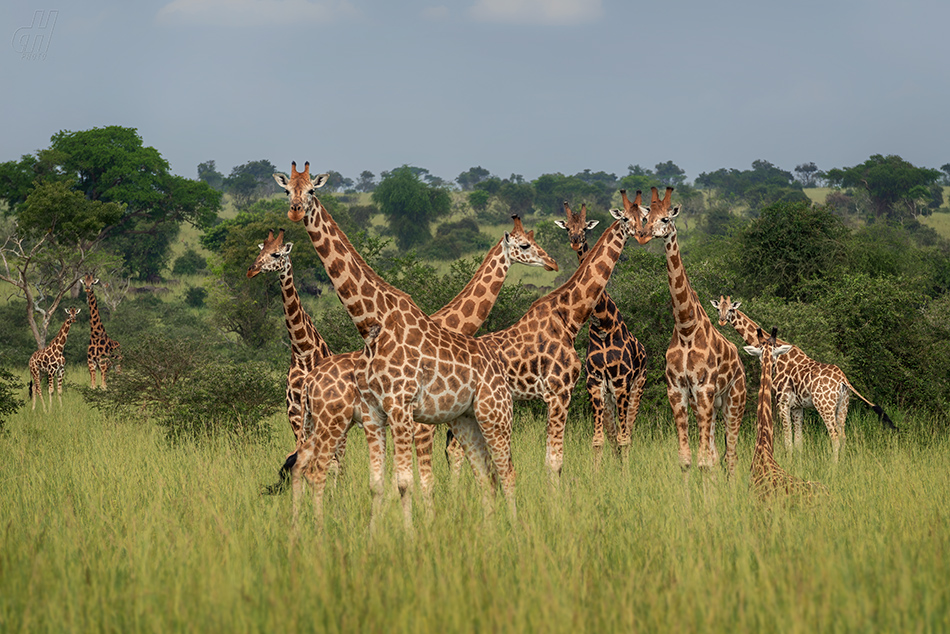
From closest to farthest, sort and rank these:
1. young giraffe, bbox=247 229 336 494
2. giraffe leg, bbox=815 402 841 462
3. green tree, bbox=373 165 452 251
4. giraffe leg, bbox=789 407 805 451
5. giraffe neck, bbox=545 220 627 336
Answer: young giraffe, bbox=247 229 336 494
giraffe neck, bbox=545 220 627 336
giraffe leg, bbox=815 402 841 462
giraffe leg, bbox=789 407 805 451
green tree, bbox=373 165 452 251

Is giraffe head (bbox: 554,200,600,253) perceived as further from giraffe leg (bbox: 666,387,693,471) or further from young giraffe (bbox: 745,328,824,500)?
young giraffe (bbox: 745,328,824,500)

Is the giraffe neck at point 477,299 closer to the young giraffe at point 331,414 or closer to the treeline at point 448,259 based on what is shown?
the young giraffe at point 331,414

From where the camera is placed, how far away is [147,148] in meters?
39.2

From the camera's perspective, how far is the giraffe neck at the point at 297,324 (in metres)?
7.82

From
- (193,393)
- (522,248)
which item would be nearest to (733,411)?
(522,248)

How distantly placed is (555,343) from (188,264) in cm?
4050

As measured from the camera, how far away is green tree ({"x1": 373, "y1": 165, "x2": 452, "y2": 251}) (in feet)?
172

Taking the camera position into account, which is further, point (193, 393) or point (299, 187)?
point (193, 393)

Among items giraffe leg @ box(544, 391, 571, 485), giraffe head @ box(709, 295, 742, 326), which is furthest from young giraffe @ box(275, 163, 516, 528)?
giraffe head @ box(709, 295, 742, 326)

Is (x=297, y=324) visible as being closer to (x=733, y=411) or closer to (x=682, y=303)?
(x=682, y=303)

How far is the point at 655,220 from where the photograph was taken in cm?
700

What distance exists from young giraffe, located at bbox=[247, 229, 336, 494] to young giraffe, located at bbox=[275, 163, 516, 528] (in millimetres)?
1332

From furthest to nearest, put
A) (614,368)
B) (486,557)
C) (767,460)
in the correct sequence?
1. (614,368)
2. (767,460)
3. (486,557)

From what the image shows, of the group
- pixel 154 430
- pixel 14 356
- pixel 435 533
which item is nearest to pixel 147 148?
pixel 14 356
